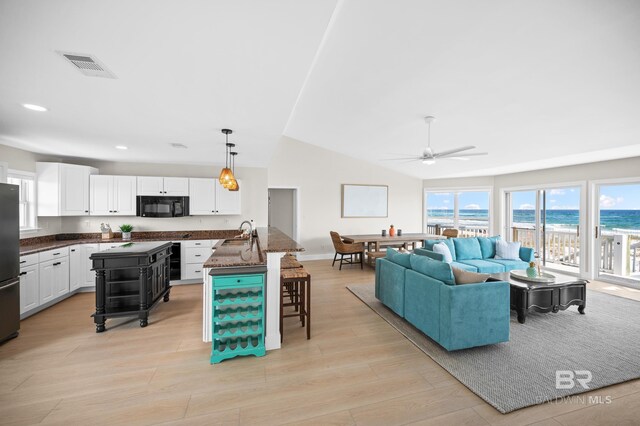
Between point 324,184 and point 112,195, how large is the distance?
185 inches

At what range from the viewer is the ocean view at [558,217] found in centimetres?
495

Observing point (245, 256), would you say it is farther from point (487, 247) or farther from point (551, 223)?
point (551, 223)

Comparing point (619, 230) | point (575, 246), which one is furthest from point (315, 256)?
point (619, 230)

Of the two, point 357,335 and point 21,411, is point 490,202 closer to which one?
point 357,335

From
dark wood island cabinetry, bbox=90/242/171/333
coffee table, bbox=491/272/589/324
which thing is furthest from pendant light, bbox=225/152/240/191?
coffee table, bbox=491/272/589/324

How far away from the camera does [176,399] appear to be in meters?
1.95

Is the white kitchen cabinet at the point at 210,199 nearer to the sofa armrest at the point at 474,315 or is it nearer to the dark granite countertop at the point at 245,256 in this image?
the dark granite countertop at the point at 245,256

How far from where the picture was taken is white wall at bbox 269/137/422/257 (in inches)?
276

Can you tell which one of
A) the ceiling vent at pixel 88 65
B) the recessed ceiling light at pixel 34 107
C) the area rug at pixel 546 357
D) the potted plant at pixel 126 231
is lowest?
the area rug at pixel 546 357

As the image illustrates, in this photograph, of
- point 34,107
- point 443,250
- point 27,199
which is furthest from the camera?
point 443,250

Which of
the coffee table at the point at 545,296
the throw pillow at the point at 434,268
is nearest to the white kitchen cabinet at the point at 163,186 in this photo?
the throw pillow at the point at 434,268

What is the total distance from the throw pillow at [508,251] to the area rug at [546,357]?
162 centimetres

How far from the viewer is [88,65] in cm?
178

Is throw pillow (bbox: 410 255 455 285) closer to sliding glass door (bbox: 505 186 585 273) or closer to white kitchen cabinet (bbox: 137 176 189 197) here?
white kitchen cabinet (bbox: 137 176 189 197)
